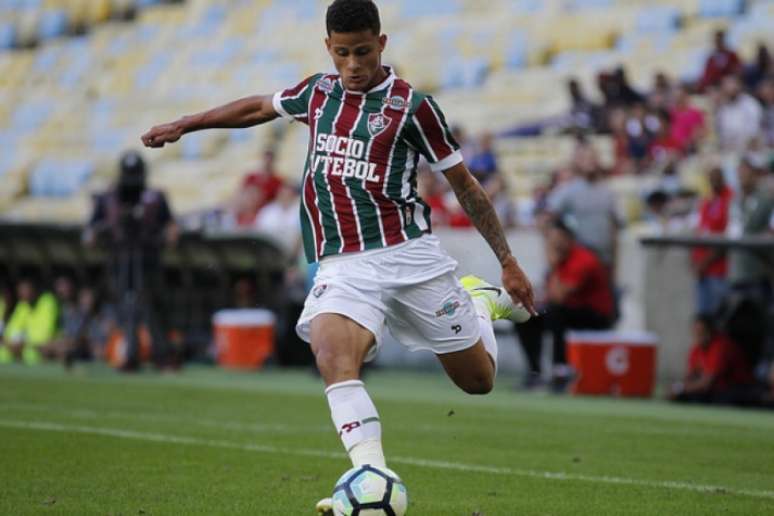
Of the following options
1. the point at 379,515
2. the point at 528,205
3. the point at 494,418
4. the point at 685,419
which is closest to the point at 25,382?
the point at 494,418

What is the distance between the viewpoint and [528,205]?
2006 centimetres

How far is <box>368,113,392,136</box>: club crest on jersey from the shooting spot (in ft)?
21.4

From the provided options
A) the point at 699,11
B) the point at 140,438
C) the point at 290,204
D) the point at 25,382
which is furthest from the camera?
the point at 699,11

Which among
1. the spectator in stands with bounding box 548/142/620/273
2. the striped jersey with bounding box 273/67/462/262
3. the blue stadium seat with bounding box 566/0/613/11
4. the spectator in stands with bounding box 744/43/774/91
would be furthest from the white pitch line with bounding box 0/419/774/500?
the blue stadium seat with bounding box 566/0/613/11

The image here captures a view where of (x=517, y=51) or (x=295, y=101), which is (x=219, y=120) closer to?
(x=295, y=101)

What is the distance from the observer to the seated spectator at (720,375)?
13414 mm

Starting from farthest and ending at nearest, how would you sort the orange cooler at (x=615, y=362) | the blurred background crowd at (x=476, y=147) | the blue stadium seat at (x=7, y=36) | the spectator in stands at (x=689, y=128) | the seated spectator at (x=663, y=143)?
the blue stadium seat at (x=7, y=36), the seated spectator at (x=663, y=143), the spectator in stands at (x=689, y=128), the blurred background crowd at (x=476, y=147), the orange cooler at (x=615, y=362)

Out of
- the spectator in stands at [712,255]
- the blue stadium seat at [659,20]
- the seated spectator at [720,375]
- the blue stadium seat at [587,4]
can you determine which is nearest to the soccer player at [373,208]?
the seated spectator at [720,375]

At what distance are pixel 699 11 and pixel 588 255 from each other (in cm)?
1025

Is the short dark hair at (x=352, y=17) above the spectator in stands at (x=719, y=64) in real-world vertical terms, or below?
above

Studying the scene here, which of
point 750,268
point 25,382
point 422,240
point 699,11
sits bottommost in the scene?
point 25,382

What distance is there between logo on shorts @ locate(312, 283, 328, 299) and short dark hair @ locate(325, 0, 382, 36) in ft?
3.30

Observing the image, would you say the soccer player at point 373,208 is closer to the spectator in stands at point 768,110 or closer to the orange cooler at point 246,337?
the orange cooler at point 246,337

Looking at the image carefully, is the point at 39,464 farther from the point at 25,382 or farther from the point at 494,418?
the point at 25,382
